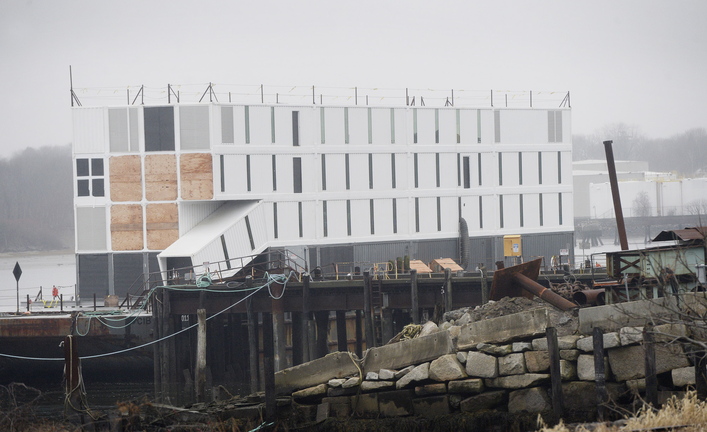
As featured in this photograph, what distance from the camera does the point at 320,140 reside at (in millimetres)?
55812

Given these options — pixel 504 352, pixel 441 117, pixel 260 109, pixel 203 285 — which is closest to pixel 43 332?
pixel 203 285

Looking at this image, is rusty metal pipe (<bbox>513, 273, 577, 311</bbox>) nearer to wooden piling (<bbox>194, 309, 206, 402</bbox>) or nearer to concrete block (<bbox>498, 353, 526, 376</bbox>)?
concrete block (<bbox>498, 353, 526, 376</bbox>)

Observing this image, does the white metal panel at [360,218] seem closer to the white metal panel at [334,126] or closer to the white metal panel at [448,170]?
the white metal panel at [334,126]

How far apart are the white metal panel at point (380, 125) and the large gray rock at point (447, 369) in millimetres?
35040

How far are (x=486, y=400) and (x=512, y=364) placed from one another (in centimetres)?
112

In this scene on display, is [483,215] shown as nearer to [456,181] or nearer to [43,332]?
[456,181]

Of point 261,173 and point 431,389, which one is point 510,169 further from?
point 431,389

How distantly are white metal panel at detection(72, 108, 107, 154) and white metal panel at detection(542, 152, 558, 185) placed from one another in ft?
95.9

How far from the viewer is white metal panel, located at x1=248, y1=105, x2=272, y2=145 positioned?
177ft

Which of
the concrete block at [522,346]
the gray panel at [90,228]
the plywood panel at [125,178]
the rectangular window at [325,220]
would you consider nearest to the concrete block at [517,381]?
the concrete block at [522,346]

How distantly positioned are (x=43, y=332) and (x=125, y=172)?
14230 millimetres

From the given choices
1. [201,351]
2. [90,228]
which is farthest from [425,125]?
[201,351]

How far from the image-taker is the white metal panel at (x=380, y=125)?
188ft

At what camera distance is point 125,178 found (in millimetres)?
52969
